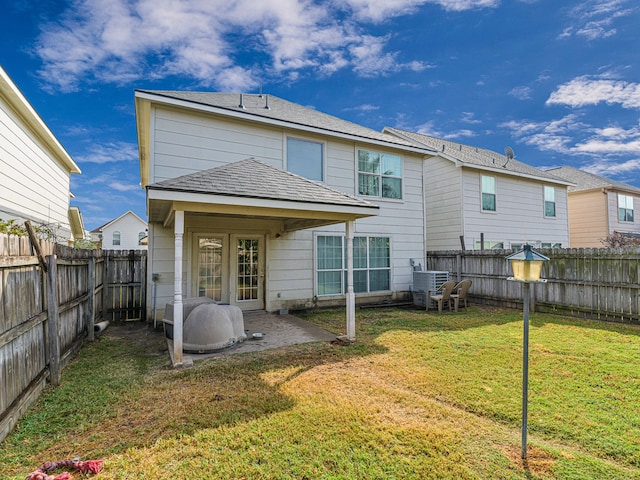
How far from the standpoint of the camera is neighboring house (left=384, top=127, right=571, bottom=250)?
12.7 meters

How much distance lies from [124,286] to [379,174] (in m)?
8.06

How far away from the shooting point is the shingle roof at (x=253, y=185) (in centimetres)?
490

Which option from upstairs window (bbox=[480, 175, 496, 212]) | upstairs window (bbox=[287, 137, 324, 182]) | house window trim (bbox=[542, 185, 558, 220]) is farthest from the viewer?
house window trim (bbox=[542, 185, 558, 220])

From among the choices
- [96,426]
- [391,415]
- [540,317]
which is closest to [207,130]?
[96,426]

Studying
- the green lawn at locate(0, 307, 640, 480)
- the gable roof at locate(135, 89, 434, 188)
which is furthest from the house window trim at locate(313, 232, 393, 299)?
the green lawn at locate(0, 307, 640, 480)

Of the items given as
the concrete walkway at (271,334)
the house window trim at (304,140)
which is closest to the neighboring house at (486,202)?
the house window trim at (304,140)

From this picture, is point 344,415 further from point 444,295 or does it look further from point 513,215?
point 513,215

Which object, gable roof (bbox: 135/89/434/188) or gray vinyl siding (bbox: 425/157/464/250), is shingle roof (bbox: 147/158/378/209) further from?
gray vinyl siding (bbox: 425/157/464/250)

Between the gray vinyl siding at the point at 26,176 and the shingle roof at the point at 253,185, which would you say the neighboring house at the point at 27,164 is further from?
the shingle roof at the point at 253,185

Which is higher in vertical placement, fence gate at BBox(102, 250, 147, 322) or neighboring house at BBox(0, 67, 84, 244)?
neighboring house at BBox(0, 67, 84, 244)

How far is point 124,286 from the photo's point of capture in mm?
8219

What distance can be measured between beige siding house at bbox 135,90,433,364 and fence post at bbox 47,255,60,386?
1406 millimetres

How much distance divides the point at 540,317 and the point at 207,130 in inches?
389

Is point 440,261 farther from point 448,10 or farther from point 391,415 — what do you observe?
point 391,415
